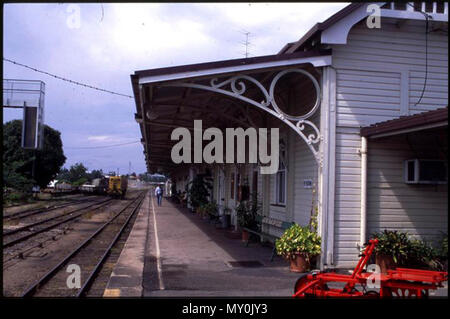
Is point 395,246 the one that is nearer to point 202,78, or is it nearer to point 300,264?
point 300,264

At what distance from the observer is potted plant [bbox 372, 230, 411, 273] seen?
27.2ft

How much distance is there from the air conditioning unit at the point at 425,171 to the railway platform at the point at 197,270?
299 centimetres

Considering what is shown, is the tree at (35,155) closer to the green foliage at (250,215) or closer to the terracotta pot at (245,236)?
the green foliage at (250,215)

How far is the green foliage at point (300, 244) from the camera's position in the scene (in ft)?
29.7

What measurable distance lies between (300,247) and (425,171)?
2.84 meters

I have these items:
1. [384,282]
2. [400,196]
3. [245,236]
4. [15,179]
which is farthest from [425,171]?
[15,179]

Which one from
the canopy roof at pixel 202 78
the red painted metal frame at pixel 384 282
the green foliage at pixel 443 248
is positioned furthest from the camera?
the canopy roof at pixel 202 78

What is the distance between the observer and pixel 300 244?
9117 mm

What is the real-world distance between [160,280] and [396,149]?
5.26 meters

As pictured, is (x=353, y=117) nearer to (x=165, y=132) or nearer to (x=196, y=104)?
(x=196, y=104)

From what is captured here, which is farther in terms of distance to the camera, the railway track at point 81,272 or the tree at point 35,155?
Answer: the tree at point 35,155

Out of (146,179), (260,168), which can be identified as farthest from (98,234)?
(146,179)

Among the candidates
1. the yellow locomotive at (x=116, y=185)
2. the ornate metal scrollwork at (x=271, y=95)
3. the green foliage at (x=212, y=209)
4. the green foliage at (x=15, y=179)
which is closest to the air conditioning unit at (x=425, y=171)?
the ornate metal scrollwork at (x=271, y=95)
